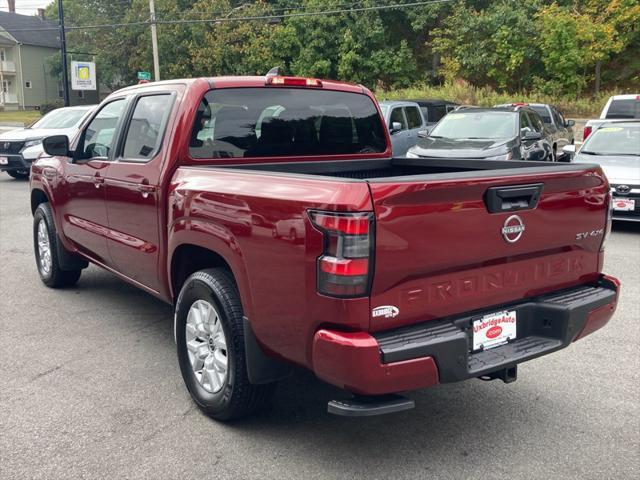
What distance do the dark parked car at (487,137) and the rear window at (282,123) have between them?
6.54 metres

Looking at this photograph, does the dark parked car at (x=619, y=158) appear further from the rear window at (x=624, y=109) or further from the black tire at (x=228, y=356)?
the black tire at (x=228, y=356)

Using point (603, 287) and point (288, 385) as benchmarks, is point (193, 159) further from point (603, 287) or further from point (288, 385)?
point (603, 287)

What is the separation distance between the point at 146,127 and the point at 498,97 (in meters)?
26.7

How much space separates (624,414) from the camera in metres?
3.81

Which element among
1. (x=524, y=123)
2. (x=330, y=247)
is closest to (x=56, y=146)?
(x=330, y=247)

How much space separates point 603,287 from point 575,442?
89 centimetres

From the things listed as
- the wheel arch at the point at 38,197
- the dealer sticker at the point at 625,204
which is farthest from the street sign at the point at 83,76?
the dealer sticker at the point at 625,204

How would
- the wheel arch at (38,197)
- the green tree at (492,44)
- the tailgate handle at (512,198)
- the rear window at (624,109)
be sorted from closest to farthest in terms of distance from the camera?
1. the tailgate handle at (512,198)
2. the wheel arch at (38,197)
3. the rear window at (624,109)
4. the green tree at (492,44)

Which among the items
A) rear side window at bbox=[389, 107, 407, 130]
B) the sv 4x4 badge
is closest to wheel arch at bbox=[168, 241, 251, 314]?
the sv 4x4 badge

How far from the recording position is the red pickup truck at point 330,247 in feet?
9.20

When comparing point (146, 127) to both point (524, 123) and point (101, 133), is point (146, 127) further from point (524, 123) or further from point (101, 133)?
point (524, 123)

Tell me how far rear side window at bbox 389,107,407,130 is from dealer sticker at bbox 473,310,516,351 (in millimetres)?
12270

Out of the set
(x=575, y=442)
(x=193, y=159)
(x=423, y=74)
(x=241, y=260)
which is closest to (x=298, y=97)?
(x=193, y=159)

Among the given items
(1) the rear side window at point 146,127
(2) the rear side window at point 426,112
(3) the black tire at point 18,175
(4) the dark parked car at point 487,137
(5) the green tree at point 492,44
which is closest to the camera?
(1) the rear side window at point 146,127
